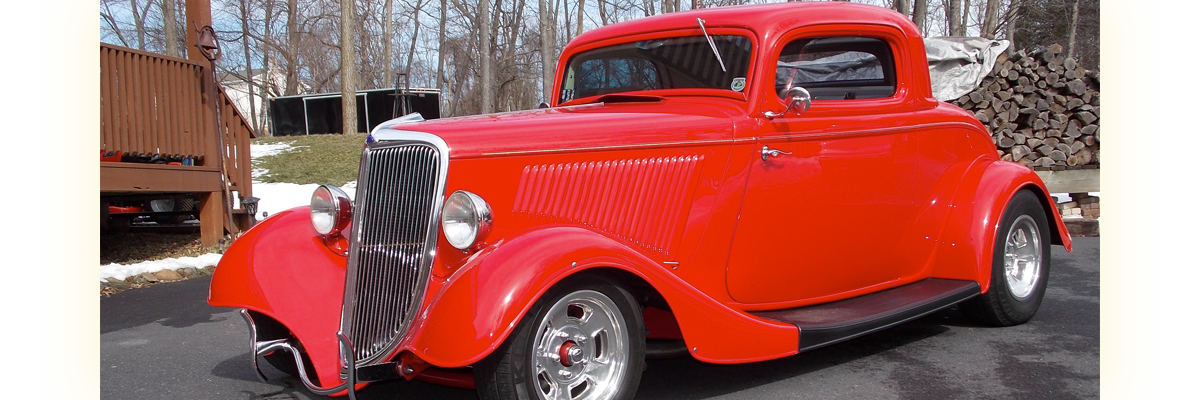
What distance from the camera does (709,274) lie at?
3.71 metres

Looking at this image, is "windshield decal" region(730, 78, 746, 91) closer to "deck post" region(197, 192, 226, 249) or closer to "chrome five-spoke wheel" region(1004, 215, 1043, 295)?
"chrome five-spoke wheel" region(1004, 215, 1043, 295)

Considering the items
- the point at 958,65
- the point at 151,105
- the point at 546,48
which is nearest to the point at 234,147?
the point at 151,105

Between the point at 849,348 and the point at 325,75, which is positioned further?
the point at 325,75

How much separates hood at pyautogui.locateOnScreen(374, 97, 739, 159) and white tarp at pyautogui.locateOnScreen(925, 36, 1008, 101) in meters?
7.21

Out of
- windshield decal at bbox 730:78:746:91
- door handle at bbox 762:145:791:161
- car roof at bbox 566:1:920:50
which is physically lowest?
door handle at bbox 762:145:791:161

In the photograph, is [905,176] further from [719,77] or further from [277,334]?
[277,334]

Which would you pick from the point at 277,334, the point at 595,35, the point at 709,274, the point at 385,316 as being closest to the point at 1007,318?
the point at 709,274

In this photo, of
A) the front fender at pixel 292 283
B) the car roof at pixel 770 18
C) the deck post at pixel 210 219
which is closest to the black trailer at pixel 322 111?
the deck post at pixel 210 219

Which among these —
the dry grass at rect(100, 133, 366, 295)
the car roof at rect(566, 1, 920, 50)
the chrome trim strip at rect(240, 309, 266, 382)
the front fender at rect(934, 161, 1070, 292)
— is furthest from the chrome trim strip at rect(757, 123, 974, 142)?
the dry grass at rect(100, 133, 366, 295)

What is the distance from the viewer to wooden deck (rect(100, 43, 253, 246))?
7.47 m

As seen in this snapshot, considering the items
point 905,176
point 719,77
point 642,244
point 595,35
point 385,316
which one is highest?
point 595,35

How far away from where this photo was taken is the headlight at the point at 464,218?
9.78ft

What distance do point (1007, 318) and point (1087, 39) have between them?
3207 centimetres

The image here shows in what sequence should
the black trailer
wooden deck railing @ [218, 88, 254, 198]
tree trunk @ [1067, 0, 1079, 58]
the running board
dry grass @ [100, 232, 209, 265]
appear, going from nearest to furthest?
the running board
dry grass @ [100, 232, 209, 265]
wooden deck railing @ [218, 88, 254, 198]
the black trailer
tree trunk @ [1067, 0, 1079, 58]
